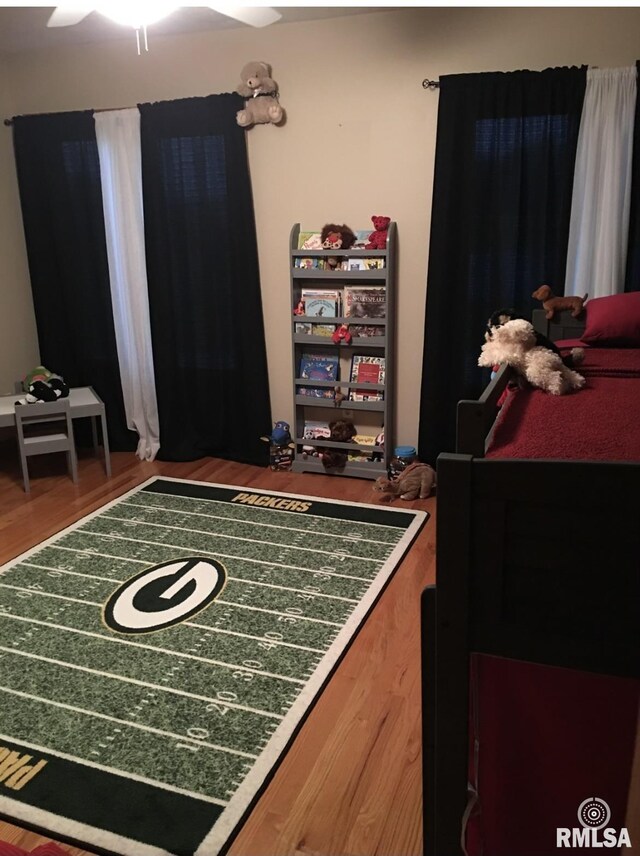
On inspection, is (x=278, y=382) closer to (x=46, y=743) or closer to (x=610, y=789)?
(x=46, y=743)

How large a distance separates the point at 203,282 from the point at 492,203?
1762 mm

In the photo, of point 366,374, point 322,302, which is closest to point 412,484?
point 366,374

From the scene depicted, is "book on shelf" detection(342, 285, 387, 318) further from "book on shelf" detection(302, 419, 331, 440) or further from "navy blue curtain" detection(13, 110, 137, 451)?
"navy blue curtain" detection(13, 110, 137, 451)

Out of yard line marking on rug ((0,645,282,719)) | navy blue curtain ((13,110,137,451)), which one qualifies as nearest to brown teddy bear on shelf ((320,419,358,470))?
navy blue curtain ((13,110,137,451))

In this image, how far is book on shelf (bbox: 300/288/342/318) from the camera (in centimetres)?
389

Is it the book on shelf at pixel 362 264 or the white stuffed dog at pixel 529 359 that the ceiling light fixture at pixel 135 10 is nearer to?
the white stuffed dog at pixel 529 359

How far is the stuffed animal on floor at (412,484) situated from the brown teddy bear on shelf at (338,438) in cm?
39

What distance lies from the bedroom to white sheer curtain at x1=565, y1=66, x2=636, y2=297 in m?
0.16

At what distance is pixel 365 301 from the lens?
3.80 meters

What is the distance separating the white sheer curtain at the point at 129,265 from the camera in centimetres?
409

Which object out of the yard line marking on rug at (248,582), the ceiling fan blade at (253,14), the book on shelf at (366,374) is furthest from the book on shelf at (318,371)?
the ceiling fan blade at (253,14)

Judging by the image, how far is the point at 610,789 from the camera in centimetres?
122

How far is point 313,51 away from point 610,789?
12.1 ft

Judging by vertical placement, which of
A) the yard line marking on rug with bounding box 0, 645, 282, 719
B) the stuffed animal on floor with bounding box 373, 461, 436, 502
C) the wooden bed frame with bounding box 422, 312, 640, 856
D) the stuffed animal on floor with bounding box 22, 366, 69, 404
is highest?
the wooden bed frame with bounding box 422, 312, 640, 856
